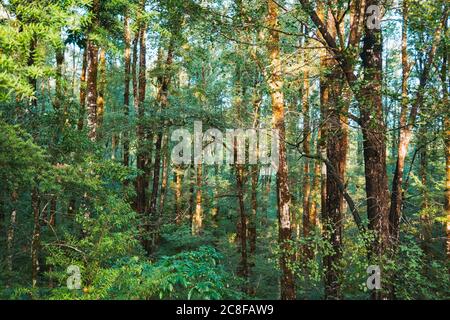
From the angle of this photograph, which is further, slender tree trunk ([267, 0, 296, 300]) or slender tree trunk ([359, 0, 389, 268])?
slender tree trunk ([267, 0, 296, 300])

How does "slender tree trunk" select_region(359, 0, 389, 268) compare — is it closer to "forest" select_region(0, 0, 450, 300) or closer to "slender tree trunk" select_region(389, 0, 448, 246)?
"forest" select_region(0, 0, 450, 300)

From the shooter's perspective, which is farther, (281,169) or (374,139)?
(281,169)

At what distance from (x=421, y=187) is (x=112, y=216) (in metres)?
13.1

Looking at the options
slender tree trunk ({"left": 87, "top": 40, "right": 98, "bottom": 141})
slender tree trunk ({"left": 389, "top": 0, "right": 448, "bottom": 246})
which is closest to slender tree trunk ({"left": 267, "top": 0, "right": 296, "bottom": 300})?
slender tree trunk ({"left": 389, "top": 0, "right": 448, "bottom": 246})

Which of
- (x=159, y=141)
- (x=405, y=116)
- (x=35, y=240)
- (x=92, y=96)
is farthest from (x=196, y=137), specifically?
(x=35, y=240)

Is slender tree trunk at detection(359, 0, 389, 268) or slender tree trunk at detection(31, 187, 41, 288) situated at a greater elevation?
slender tree trunk at detection(359, 0, 389, 268)

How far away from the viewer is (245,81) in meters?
16.2

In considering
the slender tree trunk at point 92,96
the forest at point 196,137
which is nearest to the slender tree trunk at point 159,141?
the forest at point 196,137

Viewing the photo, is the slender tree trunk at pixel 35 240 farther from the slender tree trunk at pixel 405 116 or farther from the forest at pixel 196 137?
the slender tree trunk at pixel 405 116

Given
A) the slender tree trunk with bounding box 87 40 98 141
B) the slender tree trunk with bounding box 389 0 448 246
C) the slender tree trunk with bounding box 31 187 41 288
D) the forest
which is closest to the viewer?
the forest

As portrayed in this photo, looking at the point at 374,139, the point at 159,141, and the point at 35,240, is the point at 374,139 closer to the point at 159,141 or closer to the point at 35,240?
the point at 35,240

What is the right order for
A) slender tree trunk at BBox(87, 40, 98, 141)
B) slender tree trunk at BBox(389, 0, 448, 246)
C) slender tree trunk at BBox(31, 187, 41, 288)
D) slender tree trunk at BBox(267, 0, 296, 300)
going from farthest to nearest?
slender tree trunk at BBox(87, 40, 98, 141) → slender tree trunk at BBox(267, 0, 296, 300) → slender tree trunk at BBox(389, 0, 448, 246) → slender tree trunk at BBox(31, 187, 41, 288)

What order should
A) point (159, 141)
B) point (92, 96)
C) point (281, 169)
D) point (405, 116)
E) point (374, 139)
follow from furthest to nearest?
point (159, 141)
point (281, 169)
point (92, 96)
point (405, 116)
point (374, 139)
